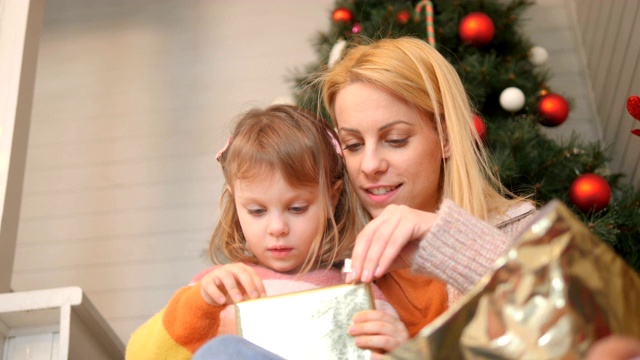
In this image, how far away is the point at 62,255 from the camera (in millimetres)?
2574

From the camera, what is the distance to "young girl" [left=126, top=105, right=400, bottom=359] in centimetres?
117

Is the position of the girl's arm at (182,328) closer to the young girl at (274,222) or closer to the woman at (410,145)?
the young girl at (274,222)

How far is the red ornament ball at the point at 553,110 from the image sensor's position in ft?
6.57

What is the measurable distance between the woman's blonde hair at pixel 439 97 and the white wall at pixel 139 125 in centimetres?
116

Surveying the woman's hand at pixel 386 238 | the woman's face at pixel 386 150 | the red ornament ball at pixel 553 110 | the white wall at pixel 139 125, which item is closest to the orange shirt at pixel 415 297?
the woman's face at pixel 386 150

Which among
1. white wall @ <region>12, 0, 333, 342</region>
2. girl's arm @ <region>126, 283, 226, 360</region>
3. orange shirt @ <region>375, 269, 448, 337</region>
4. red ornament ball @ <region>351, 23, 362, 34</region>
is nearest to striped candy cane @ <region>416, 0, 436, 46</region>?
red ornament ball @ <region>351, 23, 362, 34</region>

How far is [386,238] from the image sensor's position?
36.2 inches

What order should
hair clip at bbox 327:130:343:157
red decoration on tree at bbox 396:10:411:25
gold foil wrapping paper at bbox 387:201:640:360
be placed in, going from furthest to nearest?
red decoration on tree at bbox 396:10:411:25 → hair clip at bbox 327:130:343:157 → gold foil wrapping paper at bbox 387:201:640:360

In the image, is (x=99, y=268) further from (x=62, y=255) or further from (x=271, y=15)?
(x=271, y=15)

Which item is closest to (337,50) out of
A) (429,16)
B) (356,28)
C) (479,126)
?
(356,28)

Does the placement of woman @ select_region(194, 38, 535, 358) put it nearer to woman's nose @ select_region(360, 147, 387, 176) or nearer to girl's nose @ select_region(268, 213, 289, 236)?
woman's nose @ select_region(360, 147, 387, 176)

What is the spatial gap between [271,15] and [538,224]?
2.31 meters

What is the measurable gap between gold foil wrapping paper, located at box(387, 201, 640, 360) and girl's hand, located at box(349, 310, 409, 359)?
307 millimetres

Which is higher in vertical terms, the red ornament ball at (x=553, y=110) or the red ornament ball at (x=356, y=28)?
the red ornament ball at (x=356, y=28)
